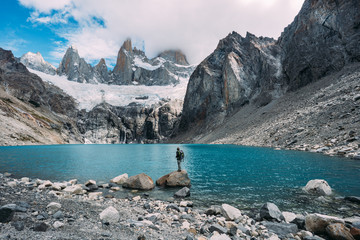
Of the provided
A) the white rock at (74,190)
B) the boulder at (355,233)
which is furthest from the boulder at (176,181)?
the boulder at (355,233)

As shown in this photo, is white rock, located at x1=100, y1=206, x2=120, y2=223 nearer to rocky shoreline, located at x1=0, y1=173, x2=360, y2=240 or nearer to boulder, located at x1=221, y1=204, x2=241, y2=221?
rocky shoreline, located at x1=0, y1=173, x2=360, y2=240

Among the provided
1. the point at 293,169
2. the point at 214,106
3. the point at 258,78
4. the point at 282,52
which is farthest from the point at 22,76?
the point at 293,169

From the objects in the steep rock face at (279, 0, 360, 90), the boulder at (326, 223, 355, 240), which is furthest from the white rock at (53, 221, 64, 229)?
the steep rock face at (279, 0, 360, 90)

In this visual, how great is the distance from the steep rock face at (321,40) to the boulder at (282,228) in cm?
8695

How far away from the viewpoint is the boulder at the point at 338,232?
7680 millimetres

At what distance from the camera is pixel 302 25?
97250 mm

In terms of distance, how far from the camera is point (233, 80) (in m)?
136

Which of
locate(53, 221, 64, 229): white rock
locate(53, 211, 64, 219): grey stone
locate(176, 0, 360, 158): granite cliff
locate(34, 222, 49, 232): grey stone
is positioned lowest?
locate(53, 211, 64, 219): grey stone

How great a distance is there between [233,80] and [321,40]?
56427 millimetres

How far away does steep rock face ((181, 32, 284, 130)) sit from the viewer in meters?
119

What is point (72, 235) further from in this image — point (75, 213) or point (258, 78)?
point (258, 78)

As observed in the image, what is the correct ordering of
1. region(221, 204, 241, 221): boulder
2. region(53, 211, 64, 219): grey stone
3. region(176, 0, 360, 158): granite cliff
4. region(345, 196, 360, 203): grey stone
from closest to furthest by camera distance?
region(53, 211, 64, 219): grey stone → region(221, 204, 241, 221): boulder → region(345, 196, 360, 203): grey stone → region(176, 0, 360, 158): granite cliff

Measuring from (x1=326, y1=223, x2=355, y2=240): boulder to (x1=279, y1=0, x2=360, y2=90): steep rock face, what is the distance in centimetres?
8666

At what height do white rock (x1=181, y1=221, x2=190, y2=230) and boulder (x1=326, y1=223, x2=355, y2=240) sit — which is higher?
boulder (x1=326, y1=223, x2=355, y2=240)
